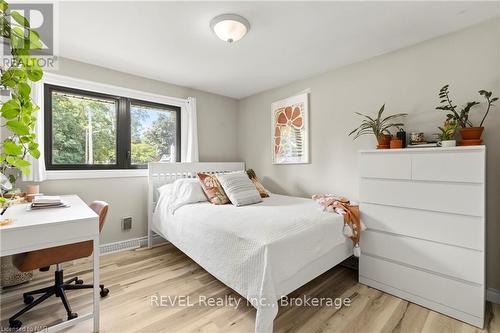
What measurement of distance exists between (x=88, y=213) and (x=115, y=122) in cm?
174

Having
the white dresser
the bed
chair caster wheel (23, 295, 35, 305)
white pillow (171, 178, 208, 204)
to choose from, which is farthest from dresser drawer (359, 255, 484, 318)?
chair caster wheel (23, 295, 35, 305)

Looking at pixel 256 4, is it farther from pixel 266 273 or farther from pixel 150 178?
pixel 150 178

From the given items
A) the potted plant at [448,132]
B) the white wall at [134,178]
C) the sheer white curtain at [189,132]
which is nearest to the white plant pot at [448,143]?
the potted plant at [448,132]

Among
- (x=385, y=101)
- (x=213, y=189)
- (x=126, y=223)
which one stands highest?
(x=385, y=101)

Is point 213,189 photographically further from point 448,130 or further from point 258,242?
point 448,130

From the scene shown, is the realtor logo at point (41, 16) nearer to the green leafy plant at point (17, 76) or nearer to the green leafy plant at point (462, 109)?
the green leafy plant at point (17, 76)

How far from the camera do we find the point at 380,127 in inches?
96.5

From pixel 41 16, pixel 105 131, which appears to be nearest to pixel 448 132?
pixel 41 16

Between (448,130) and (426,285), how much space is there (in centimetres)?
126

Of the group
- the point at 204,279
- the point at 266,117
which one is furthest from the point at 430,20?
the point at 204,279

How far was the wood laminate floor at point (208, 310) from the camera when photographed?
1606mm

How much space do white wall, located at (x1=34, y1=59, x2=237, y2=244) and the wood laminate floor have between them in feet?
2.57

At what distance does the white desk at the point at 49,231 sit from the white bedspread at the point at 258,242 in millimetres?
794

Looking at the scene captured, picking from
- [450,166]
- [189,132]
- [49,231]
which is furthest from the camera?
[189,132]
